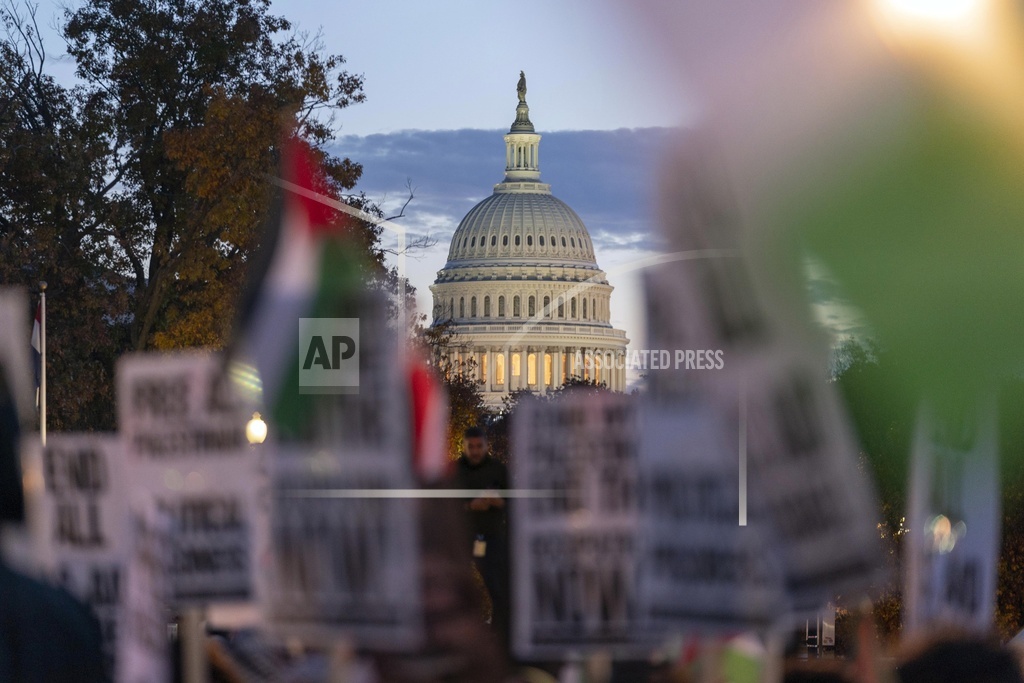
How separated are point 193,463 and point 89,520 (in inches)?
19.8

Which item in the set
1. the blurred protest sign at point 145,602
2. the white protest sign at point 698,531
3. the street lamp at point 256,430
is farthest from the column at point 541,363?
the white protest sign at point 698,531

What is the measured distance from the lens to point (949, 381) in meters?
3.03

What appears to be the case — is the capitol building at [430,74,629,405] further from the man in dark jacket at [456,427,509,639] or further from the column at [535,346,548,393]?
the man in dark jacket at [456,427,509,639]

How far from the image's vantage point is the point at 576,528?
3.59m

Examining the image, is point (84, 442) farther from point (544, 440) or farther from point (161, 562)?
point (544, 440)

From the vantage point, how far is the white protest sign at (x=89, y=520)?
13.7 ft

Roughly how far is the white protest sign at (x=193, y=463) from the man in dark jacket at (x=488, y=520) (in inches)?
91.5

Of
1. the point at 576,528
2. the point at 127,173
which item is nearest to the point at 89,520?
the point at 576,528

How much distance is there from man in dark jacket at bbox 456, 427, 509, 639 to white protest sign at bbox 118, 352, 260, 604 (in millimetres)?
2323

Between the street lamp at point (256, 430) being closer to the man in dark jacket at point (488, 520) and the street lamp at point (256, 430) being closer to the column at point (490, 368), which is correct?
the man in dark jacket at point (488, 520)

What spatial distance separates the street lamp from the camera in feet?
12.6

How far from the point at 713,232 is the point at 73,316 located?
73.6 feet

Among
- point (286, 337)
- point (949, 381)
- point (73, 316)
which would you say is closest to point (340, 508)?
point (286, 337)

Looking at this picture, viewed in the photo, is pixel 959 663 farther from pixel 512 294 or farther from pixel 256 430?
pixel 512 294
